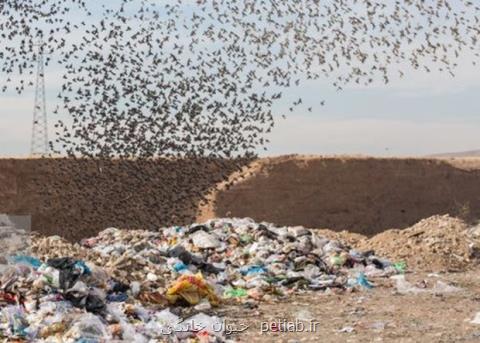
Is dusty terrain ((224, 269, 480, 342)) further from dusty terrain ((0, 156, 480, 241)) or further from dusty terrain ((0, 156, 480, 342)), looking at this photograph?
dusty terrain ((0, 156, 480, 241))

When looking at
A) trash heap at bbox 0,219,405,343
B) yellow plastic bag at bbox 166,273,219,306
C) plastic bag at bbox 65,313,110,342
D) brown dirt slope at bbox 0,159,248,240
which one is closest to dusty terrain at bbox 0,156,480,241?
brown dirt slope at bbox 0,159,248,240

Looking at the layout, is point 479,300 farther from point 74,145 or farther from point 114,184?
point 114,184

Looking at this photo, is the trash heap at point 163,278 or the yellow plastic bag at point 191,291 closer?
the trash heap at point 163,278

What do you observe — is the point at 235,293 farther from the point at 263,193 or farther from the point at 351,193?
the point at 351,193

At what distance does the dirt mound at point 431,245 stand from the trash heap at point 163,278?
33.4 inches

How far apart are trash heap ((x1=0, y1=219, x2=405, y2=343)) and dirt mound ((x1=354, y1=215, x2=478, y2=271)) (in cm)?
85

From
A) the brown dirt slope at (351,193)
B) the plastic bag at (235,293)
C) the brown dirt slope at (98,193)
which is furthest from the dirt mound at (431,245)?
the brown dirt slope at (98,193)

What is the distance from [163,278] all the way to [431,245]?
4946mm

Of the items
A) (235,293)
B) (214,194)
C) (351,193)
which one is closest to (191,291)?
(235,293)

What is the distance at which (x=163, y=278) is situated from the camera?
8.97 meters

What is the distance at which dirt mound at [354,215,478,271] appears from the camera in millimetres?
11617

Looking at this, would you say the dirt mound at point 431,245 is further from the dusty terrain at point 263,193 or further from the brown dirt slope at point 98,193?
the brown dirt slope at point 98,193

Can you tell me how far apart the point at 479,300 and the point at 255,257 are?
10.2 ft

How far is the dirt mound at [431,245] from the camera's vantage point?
11.6 meters
